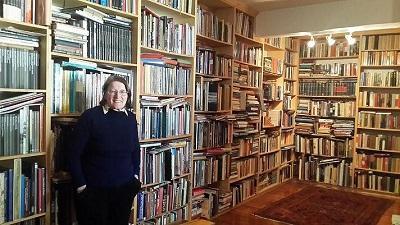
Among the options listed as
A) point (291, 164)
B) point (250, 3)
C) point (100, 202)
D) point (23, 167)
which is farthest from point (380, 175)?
point (23, 167)

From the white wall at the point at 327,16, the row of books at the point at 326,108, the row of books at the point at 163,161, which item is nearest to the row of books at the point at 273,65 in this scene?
the white wall at the point at 327,16

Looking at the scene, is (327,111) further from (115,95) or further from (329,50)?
(115,95)

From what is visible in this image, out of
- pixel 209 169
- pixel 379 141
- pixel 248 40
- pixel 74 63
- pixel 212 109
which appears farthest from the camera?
pixel 379 141

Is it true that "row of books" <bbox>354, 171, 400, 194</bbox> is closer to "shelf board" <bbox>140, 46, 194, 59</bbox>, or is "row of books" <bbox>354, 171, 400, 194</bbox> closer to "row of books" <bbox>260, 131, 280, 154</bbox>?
"row of books" <bbox>260, 131, 280, 154</bbox>

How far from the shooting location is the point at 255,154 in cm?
455

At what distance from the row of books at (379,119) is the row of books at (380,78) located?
448 millimetres

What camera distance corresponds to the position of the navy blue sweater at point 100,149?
1.89 meters

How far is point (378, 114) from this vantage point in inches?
198

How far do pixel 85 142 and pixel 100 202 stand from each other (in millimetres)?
380

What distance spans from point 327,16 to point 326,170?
2614 millimetres

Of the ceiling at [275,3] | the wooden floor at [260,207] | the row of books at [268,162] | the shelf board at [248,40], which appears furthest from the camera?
the row of books at [268,162]

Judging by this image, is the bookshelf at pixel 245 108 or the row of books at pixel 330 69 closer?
the bookshelf at pixel 245 108

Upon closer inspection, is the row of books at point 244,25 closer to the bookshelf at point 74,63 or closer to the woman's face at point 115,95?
the bookshelf at point 74,63

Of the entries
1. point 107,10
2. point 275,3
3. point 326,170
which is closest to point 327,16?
point 275,3
